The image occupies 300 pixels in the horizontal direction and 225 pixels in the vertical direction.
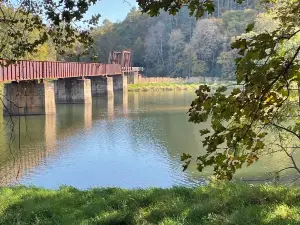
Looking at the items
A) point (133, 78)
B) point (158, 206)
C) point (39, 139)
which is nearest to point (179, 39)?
point (133, 78)

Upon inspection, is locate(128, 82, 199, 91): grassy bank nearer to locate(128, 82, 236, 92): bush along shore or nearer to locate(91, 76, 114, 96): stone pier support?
locate(128, 82, 236, 92): bush along shore

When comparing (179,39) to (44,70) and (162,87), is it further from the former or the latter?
(44,70)

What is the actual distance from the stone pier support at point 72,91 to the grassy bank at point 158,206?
100 feet

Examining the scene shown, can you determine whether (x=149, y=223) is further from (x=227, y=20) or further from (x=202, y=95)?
(x=227, y=20)

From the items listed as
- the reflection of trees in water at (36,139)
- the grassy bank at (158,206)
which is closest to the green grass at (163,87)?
the reflection of trees in water at (36,139)

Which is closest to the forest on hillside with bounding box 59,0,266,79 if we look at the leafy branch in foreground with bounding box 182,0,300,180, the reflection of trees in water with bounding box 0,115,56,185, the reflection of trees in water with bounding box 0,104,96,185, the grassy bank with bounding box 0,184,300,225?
the reflection of trees in water with bounding box 0,104,96,185

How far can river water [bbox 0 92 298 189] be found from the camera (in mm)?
12242

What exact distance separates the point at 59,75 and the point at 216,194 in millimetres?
27025

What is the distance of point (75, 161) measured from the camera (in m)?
14.8

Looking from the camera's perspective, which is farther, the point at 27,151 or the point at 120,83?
the point at 120,83

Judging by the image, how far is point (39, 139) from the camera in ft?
63.6

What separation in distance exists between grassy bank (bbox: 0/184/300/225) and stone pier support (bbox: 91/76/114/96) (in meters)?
41.5

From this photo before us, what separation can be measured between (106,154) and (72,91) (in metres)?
24.6

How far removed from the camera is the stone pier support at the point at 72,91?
38.9 metres
